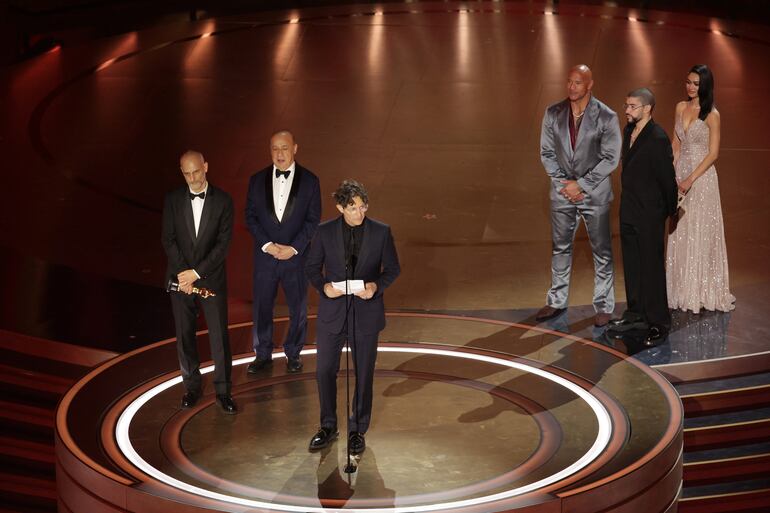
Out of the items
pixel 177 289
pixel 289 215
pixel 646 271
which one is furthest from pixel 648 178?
pixel 177 289

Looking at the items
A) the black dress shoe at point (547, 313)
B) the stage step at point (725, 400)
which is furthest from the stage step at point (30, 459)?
the stage step at point (725, 400)

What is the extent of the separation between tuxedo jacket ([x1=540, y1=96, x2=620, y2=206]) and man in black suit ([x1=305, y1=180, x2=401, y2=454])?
2010 millimetres

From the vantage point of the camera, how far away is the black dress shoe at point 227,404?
6.14 meters

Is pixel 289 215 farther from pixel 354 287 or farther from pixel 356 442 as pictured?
pixel 356 442

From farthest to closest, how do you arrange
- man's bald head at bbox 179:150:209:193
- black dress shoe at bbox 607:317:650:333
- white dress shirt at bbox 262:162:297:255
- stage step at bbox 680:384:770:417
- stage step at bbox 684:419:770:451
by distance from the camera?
black dress shoe at bbox 607:317:650:333
white dress shirt at bbox 262:162:297:255
stage step at bbox 680:384:770:417
stage step at bbox 684:419:770:451
man's bald head at bbox 179:150:209:193

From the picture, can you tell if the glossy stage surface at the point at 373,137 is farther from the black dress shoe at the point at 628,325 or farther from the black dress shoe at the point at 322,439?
the black dress shoe at the point at 322,439

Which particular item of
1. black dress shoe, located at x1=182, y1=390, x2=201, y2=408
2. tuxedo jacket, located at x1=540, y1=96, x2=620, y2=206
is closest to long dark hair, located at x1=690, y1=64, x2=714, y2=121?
tuxedo jacket, located at x1=540, y1=96, x2=620, y2=206

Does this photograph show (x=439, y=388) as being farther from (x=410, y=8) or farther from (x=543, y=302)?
(x=410, y=8)

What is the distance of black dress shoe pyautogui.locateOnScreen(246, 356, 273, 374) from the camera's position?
667cm

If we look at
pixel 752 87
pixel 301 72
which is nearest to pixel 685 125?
pixel 752 87

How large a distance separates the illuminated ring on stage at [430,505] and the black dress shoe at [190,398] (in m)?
0.19

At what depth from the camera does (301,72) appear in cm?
1295

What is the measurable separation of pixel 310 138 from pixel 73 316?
404cm

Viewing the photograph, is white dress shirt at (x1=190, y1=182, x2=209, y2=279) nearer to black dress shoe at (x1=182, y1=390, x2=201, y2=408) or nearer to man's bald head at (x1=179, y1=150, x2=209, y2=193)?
man's bald head at (x1=179, y1=150, x2=209, y2=193)
